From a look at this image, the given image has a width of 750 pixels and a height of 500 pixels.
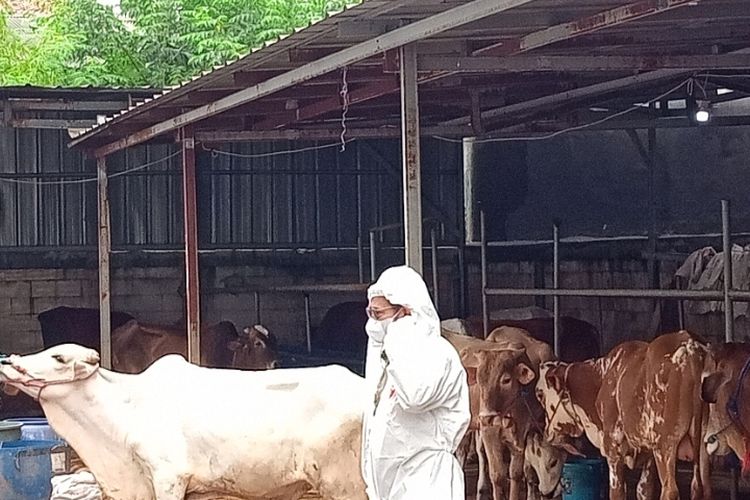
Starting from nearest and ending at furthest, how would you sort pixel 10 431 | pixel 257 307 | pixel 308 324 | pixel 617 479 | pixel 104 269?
pixel 617 479
pixel 10 431
pixel 104 269
pixel 308 324
pixel 257 307

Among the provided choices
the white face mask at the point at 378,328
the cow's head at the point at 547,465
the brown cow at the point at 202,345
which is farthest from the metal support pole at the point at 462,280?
the white face mask at the point at 378,328

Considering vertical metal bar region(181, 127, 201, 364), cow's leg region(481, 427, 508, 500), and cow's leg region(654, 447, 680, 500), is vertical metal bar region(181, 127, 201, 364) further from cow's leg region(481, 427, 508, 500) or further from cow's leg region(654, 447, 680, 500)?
cow's leg region(654, 447, 680, 500)

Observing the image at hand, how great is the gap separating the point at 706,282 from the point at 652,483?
12.3ft

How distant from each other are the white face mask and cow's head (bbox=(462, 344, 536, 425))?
4.01 m

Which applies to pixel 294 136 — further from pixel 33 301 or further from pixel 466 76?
pixel 33 301

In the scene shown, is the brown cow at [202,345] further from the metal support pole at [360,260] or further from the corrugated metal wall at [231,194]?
the metal support pole at [360,260]

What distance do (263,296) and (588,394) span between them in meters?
7.63

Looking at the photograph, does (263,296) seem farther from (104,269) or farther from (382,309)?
(382,309)

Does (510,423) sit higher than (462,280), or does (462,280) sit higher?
(462,280)

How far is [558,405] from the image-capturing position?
9.88m

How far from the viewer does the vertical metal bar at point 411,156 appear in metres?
7.47

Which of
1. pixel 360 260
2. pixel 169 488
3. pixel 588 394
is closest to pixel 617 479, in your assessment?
pixel 588 394

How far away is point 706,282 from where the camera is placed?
1273cm

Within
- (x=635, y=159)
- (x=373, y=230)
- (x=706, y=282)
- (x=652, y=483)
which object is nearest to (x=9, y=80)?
(x=373, y=230)
